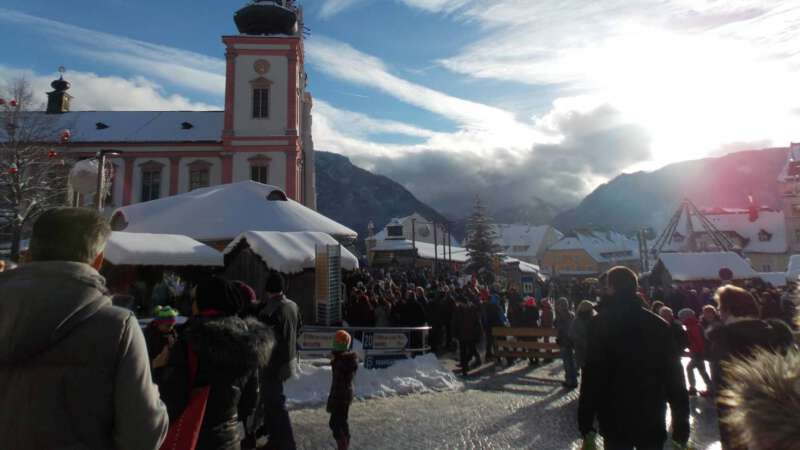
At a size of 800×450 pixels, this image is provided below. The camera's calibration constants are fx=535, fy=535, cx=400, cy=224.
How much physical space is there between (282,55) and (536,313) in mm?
29396

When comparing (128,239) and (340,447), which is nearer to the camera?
(340,447)

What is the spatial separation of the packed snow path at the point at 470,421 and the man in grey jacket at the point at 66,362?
523 cm

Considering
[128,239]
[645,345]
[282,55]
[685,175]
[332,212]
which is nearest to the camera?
[645,345]

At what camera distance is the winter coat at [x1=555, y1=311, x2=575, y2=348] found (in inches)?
436

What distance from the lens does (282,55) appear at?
37594 millimetres

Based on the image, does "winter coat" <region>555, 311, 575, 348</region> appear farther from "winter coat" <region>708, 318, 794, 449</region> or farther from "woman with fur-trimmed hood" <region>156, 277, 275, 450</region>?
"woman with fur-trimmed hood" <region>156, 277, 275, 450</region>

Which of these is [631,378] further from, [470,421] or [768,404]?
[470,421]

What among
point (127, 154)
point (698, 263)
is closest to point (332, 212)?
point (127, 154)

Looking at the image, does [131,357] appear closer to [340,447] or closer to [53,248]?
[53,248]

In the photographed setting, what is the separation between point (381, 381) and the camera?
10.5 meters

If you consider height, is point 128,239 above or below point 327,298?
above

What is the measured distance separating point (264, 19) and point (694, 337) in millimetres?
36701

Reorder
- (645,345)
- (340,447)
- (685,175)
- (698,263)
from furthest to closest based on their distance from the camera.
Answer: (685,175) → (698,263) → (340,447) → (645,345)

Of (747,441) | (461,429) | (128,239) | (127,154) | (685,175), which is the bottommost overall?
(461,429)
